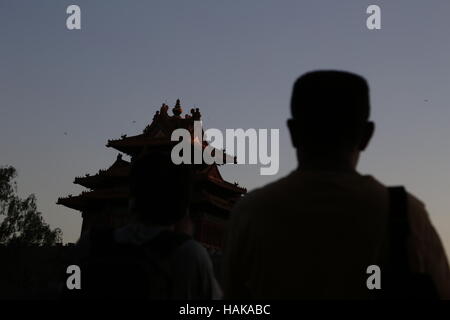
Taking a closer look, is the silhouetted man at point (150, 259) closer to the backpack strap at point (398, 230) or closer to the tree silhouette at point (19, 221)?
the backpack strap at point (398, 230)

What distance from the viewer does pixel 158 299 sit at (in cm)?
207

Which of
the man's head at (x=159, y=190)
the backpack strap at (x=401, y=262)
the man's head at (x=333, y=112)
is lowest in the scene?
the backpack strap at (x=401, y=262)

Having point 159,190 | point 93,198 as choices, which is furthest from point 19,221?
point 159,190

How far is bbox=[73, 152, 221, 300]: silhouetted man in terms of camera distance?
81.0 inches

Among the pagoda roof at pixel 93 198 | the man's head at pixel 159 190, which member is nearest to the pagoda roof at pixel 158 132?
the pagoda roof at pixel 93 198

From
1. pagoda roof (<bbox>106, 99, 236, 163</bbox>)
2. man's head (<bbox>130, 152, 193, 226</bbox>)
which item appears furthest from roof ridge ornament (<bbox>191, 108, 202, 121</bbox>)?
man's head (<bbox>130, 152, 193, 226</bbox>)

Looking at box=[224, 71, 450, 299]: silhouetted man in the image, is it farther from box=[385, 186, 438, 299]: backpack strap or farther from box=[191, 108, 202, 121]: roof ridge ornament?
box=[191, 108, 202, 121]: roof ridge ornament

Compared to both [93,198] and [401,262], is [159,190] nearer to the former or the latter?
[401,262]

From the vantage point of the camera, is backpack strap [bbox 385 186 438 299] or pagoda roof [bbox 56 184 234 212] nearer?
backpack strap [bbox 385 186 438 299]

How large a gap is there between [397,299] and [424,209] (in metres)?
0.25

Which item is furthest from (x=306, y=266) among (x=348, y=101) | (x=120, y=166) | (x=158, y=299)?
(x=120, y=166)

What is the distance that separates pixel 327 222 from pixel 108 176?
24.4m

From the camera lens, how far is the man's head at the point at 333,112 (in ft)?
5.86

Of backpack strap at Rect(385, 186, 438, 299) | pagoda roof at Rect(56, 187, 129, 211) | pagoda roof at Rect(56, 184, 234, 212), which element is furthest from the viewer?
pagoda roof at Rect(56, 187, 129, 211)
